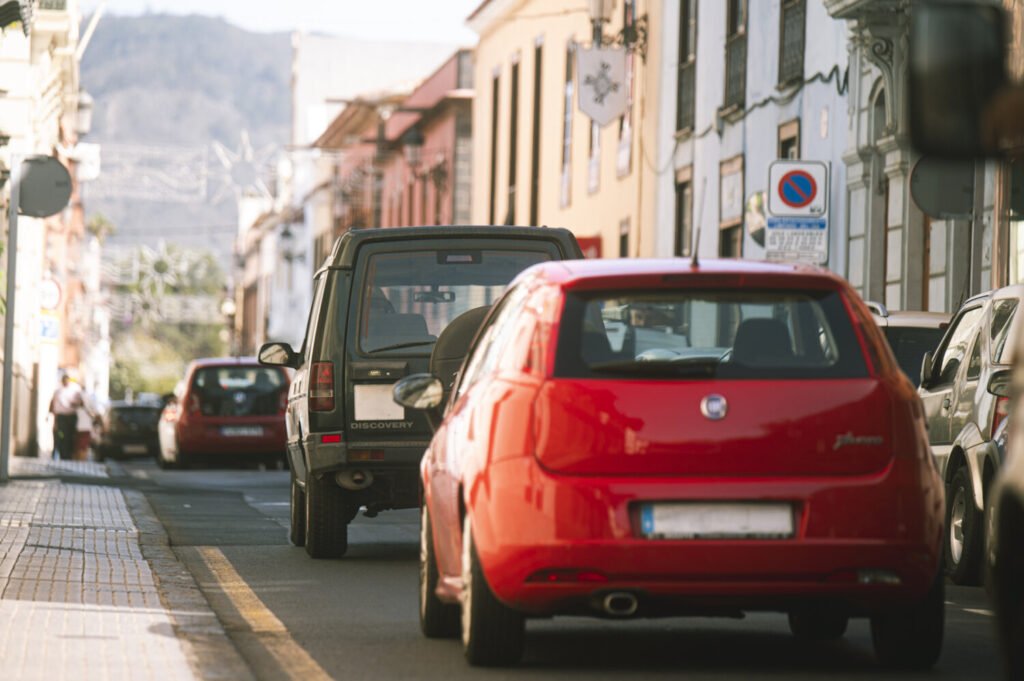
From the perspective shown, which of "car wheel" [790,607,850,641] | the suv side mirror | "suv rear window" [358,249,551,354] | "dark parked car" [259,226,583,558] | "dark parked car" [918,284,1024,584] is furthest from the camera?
"suv rear window" [358,249,551,354]

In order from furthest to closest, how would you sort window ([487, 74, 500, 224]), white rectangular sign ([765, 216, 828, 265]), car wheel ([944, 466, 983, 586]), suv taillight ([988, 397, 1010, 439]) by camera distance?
window ([487, 74, 500, 224])
white rectangular sign ([765, 216, 828, 265])
car wheel ([944, 466, 983, 586])
suv taillight ([988, 397, 1010, 439])

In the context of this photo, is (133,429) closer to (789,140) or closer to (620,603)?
(789,140)

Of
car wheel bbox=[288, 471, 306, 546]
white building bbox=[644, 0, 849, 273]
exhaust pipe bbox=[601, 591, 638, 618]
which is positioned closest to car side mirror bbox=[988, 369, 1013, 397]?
exhaust pipe bbox=[601, 591, 638, 618]


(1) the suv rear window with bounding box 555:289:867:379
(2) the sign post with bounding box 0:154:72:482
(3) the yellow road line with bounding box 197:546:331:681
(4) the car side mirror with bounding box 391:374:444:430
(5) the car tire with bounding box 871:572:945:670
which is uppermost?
(2) the sign post with bounding box 0:154:72:482

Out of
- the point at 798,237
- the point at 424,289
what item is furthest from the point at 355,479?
the point at 798,237

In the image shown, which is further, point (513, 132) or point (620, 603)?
point (513, 132)

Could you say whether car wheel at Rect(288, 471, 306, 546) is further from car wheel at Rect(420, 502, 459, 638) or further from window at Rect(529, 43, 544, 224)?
window at Rect(529, 43, 544, 224)

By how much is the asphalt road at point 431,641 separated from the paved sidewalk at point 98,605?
211 mm

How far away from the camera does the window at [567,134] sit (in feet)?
138

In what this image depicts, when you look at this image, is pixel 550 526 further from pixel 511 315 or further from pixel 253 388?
pixel 253 388

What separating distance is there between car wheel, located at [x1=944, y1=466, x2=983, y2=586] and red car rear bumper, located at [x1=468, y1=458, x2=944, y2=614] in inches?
184

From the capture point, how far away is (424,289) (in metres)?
13.2

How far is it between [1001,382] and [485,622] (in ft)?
12.9

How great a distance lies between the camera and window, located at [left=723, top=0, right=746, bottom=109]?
100ft
